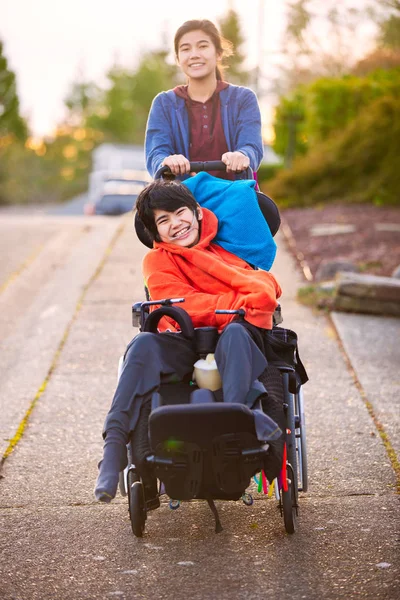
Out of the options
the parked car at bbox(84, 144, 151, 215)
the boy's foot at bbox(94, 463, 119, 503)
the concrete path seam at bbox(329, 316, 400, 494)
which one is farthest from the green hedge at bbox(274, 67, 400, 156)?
the parked car at bbox(84, 144, 151, 215)

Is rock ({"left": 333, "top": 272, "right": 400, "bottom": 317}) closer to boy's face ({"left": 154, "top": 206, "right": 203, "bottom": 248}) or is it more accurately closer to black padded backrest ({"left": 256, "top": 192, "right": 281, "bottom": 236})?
black padded backrest ({"left": 256, "top": 192, "right": 281, "bottom": 236})

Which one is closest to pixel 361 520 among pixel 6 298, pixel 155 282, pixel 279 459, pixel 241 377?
pixel 279 459

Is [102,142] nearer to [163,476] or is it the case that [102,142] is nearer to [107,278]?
[107,278]

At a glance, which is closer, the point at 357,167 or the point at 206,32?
the point at 206,32

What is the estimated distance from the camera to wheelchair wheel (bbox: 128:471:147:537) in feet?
11.6

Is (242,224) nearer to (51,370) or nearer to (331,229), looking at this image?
(51,370)

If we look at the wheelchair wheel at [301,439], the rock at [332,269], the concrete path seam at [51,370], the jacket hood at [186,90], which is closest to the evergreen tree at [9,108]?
the concrete path seam at [51,370]

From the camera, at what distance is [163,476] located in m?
3.32

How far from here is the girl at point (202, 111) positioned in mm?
4621

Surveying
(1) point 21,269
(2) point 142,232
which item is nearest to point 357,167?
(1) point 21,269

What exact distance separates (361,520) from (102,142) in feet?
245

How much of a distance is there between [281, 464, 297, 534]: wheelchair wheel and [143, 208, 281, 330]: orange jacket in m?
0.63

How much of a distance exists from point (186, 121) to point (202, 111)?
103mm

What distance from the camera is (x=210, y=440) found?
10.6 feet
